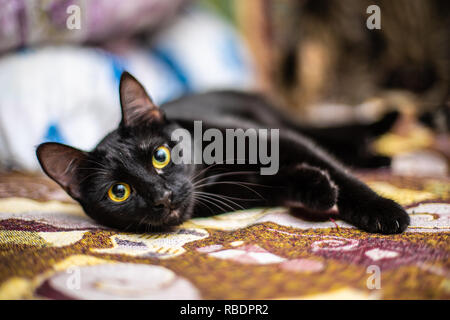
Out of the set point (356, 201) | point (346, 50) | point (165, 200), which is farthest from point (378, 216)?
point (346, 50)

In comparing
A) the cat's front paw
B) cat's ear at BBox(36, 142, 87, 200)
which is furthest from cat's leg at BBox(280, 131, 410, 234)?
cat's ear at BBox(36, 142, 87, 200)

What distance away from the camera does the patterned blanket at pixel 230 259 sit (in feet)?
1.75

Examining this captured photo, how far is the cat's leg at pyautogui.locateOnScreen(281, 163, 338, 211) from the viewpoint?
83 centimetres

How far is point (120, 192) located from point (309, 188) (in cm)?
49

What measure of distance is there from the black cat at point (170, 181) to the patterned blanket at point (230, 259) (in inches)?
1.7

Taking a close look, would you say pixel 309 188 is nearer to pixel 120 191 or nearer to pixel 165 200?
pixel 165 200

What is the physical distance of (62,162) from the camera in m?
0.88

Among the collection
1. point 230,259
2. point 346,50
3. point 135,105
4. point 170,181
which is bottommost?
point 230,259

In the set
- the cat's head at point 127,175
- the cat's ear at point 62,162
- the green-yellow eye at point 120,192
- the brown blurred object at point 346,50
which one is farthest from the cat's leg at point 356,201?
the brown blurred object at point 346,50

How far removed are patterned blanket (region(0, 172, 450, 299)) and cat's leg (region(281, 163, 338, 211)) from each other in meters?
0.04

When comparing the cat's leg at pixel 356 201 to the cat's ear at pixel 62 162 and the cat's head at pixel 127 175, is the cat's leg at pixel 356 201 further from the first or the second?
the cat's ear at pixel 62 162

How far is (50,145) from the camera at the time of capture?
0.83 m
